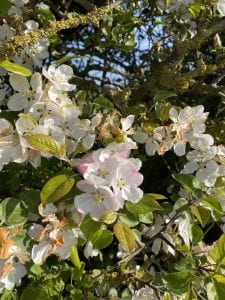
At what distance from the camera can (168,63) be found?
1.76m

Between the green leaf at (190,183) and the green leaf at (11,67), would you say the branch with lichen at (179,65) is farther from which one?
the green leaf at (11,67)

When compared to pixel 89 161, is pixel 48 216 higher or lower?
lower

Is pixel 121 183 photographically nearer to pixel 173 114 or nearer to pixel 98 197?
pixel 98 197

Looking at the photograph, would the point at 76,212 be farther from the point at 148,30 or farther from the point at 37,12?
the point at 148,30

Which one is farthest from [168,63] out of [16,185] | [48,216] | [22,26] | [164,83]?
[48,216]

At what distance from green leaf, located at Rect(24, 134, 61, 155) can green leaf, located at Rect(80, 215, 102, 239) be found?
0.17 meters

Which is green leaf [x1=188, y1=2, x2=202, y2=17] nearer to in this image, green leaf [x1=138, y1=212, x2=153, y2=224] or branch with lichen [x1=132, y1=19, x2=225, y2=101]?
branch with lichen [x1=132, y1=19, x2=225, y2=101]

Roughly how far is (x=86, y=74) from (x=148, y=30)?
Result: 14.4 inches

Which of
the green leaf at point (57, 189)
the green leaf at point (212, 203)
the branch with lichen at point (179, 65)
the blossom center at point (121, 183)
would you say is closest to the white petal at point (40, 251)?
the green leaf at point (57, 189)

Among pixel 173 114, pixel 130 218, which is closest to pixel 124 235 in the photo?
pixel 130 218

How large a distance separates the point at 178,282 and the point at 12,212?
459mm

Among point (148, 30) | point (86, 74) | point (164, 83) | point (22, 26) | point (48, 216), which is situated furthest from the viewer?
point (86, 74)

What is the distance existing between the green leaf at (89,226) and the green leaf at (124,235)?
0.16ft

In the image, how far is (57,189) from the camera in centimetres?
125
